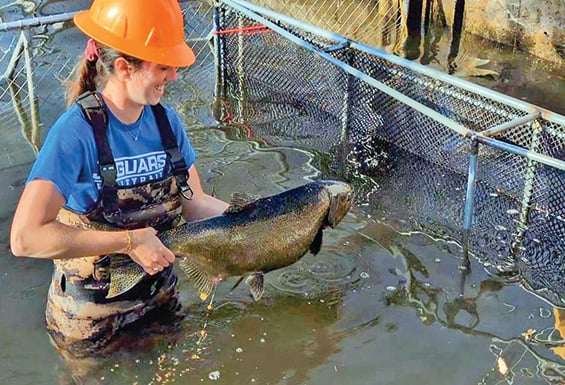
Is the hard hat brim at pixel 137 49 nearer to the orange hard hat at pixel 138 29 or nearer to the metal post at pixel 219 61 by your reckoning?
the orange hard hat at pixel 138 29

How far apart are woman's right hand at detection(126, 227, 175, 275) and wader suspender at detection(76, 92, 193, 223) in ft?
0.78

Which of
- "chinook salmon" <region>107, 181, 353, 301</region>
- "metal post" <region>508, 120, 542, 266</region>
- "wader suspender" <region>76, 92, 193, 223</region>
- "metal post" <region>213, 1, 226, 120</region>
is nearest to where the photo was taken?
"wader suspender" <region>76, 92, 193, 223</region>

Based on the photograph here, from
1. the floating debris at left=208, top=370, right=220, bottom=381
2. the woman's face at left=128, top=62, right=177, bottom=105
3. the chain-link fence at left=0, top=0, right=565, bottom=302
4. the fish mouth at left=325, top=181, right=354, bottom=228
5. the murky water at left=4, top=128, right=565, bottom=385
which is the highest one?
the woman's face at left=128, top=62, right=177, bottom=105

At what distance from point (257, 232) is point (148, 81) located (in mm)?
1061

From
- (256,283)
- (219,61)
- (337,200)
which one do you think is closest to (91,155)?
(256,283)

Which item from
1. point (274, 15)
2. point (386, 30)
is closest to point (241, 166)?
point (274, 15)

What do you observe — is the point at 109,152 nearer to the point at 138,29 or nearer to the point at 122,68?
the point at 122,68

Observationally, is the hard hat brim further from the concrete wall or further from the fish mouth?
the concrete wall

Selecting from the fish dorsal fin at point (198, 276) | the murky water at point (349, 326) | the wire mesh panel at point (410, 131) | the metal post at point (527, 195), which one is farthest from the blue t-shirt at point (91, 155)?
the metal post at point (527, 195)

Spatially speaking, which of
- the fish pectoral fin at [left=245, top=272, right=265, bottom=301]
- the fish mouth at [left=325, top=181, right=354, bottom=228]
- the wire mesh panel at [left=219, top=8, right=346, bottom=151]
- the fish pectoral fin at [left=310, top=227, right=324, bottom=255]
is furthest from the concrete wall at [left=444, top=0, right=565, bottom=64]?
the fish pectoral fin at [left=245, top=272, right=265, bottom=301]

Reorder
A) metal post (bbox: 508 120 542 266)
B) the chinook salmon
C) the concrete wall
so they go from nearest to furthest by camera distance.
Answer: the chinook salmon
metal post (bbox: 508 120 542 266)
the concrete wall

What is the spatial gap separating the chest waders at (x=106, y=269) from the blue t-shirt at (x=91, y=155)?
0.04 m

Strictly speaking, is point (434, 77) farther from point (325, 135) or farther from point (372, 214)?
point (325, 135)

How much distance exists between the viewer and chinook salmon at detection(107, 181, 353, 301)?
411 cm
